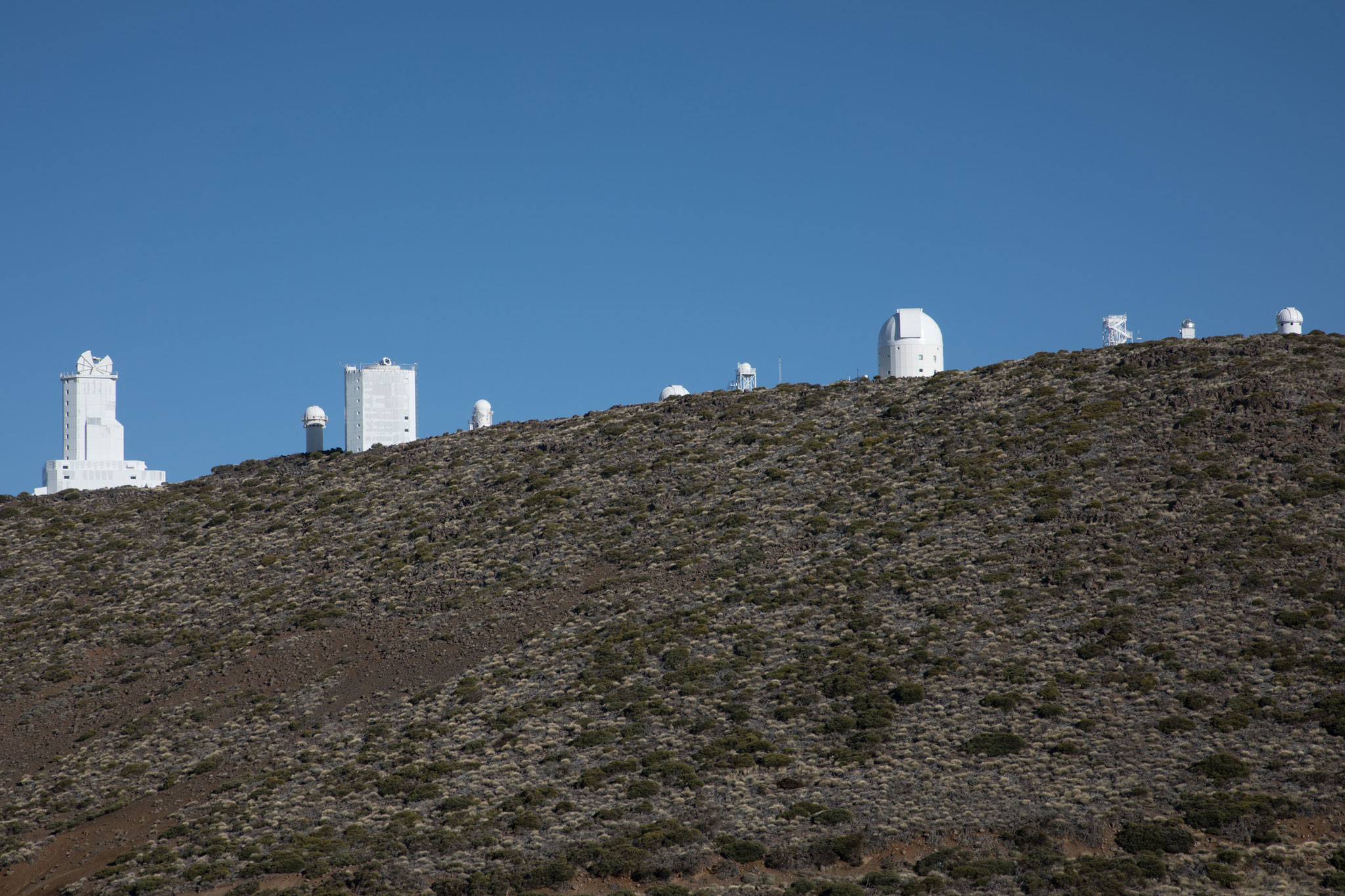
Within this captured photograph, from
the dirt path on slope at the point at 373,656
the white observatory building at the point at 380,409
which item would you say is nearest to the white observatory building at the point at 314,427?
the white observatory building at the point at 380,409

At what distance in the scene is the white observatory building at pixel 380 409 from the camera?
62312mm

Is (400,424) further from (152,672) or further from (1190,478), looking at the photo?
(1190,478)

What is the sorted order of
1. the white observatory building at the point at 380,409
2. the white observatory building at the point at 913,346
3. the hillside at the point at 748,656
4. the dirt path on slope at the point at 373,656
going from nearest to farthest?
the hillside at the point at 748,656 → the dirt path on slope at the point at 373,656 → the white observatory building at the point at 913,346 → the white observatory building at the point at 380,409

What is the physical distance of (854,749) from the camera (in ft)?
102

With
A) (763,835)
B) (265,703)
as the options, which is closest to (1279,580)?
(763,835)

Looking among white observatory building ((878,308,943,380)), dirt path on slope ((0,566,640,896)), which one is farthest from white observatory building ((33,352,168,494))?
white observatory building ((878,308,943,380))

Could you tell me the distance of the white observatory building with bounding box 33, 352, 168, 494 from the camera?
216 feet

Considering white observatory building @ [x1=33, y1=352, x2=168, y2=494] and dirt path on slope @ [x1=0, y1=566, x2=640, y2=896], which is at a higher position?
white observatory building @ [x1=33, y1=352, x2=168, y2=494]

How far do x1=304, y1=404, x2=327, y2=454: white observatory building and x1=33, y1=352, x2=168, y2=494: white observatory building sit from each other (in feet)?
29.6

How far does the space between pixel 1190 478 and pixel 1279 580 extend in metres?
6.92

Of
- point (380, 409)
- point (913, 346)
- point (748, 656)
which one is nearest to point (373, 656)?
point (748, 656)

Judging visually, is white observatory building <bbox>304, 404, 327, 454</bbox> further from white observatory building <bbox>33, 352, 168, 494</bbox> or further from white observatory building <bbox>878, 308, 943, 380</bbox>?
white observatory building <bbox>878, 308, 943, 380</bbox>

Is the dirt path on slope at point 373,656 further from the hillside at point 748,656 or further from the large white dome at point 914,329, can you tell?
the large white dome at point 914,329

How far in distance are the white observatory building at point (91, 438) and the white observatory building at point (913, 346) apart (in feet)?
128
